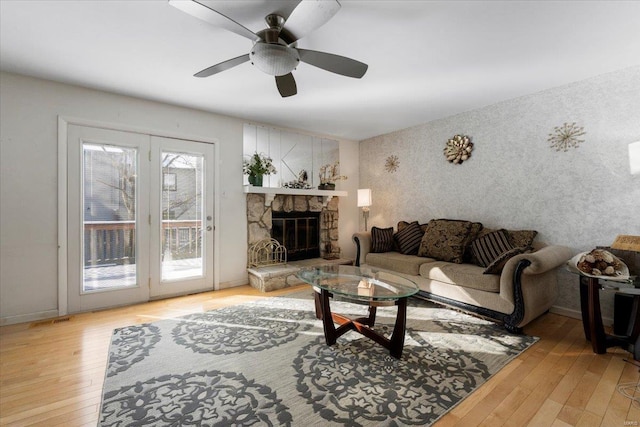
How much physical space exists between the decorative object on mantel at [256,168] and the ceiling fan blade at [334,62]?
2.23 metres

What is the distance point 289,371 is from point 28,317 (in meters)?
2.90

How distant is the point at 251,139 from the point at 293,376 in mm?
3358

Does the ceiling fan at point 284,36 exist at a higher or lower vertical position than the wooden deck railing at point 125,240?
higher

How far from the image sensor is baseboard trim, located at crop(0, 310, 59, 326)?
2732 mm

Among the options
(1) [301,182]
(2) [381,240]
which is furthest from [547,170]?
(1) [301,182]

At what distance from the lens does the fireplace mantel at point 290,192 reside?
4043mm

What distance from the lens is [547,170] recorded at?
10.2 feet

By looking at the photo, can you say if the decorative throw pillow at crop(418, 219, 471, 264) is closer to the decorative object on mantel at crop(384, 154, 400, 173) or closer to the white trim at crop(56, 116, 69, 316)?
the decorative object on mantel at crop(384, 154, 400, 173)

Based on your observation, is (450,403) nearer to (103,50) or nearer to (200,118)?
(103,50)

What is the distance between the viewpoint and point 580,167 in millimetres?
2887

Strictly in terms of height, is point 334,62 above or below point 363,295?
above

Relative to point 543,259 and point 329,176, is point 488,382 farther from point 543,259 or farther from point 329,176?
point 329,176

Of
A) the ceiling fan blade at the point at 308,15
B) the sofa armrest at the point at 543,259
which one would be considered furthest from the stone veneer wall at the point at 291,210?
the sofa armrest at the point at 543,259

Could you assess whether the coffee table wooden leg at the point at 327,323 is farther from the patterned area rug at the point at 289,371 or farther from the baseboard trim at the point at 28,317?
the baseboard trim at the point at 28,317
